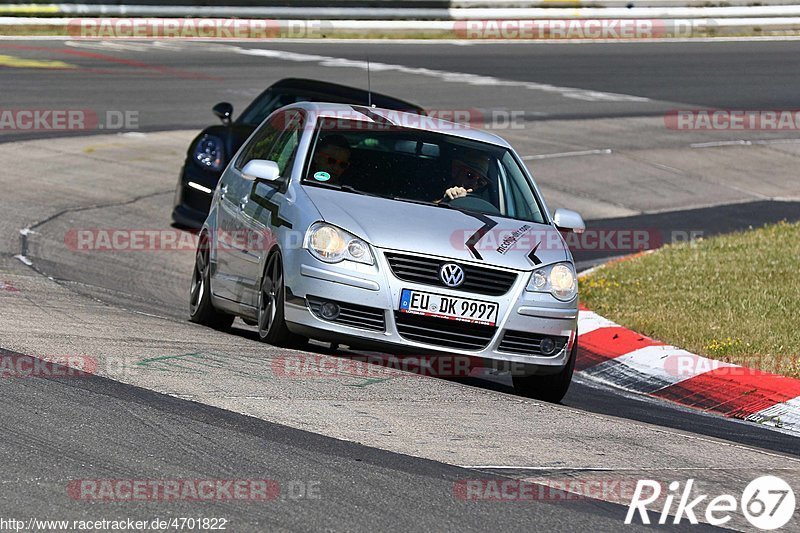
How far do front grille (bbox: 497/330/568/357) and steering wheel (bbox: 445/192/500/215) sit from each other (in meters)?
0.93

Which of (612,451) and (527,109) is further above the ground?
(612,451)

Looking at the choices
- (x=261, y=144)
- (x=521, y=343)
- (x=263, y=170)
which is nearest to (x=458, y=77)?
(x=261, y=144)

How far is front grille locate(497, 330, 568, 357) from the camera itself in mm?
8148

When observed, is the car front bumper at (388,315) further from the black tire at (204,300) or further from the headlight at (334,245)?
the black tire at (204,300)

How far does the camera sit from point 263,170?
8.78 metres

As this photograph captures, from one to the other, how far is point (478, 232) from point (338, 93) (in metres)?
6.34

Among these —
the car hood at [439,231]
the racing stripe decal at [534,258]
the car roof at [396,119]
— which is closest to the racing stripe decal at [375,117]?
the car roof at [396,119]

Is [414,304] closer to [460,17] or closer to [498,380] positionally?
[498,380]

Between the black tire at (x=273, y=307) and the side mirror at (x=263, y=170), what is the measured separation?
21.7 inches

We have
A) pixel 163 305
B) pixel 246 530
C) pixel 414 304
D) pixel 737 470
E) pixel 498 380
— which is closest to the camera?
pixel 246 530

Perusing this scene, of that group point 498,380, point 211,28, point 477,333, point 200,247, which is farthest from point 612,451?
point 211,28

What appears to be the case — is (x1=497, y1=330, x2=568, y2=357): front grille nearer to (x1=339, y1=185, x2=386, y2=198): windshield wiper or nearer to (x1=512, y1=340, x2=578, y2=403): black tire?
(x1=512, y1=340, x2=578, y2=403): black tire

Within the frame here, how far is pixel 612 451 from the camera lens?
21.2 ft

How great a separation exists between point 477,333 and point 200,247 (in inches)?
109
